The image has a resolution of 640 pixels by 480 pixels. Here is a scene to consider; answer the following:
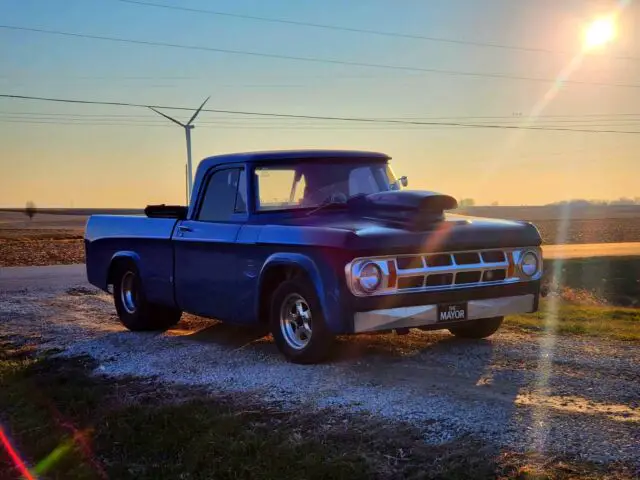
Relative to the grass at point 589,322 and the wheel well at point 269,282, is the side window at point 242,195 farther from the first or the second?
the grass at point 589,322

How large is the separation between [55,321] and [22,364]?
2945 mm

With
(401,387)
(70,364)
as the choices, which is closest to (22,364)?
(70,364)

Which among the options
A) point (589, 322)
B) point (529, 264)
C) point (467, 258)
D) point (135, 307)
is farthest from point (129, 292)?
point (589, 322)

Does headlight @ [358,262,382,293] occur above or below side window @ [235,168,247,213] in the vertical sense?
below

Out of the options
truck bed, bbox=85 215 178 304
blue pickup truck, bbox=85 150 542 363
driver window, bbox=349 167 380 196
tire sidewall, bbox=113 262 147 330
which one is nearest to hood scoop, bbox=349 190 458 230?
blue pickup truck, bbox=85 150 542 363

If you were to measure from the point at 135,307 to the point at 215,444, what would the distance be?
4.92 metres

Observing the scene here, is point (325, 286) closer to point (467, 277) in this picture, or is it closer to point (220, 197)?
point (467, 277)

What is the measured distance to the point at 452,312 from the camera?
659cm

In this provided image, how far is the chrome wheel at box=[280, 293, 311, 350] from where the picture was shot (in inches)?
265

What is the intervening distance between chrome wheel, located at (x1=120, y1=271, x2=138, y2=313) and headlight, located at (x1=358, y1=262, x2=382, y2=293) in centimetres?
406

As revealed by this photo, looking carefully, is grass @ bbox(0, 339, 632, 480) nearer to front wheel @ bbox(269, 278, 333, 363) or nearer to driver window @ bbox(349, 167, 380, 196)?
front wheel @ bbox(269, 278, 333, 363)

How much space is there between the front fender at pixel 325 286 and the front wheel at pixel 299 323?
0.09 m

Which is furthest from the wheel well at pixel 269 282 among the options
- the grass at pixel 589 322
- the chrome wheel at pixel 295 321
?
the grass at pixel 589 322

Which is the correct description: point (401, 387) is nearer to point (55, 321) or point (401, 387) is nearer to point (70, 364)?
point (70, 364)
